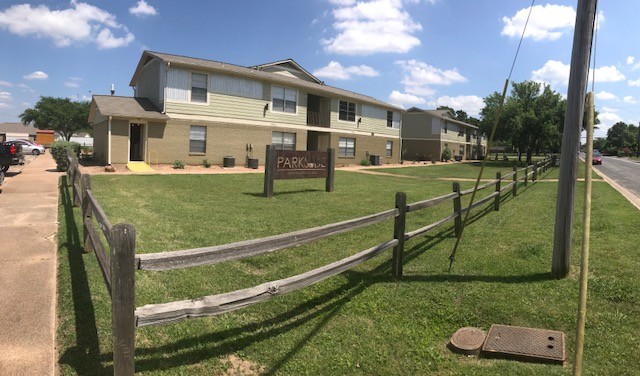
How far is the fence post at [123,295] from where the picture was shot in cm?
263

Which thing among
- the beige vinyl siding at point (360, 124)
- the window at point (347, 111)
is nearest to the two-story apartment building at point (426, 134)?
the beige vinyl siding at point (360, 124)

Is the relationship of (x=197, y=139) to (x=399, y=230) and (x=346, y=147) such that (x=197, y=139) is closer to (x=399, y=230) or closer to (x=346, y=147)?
(x=346, y=147)

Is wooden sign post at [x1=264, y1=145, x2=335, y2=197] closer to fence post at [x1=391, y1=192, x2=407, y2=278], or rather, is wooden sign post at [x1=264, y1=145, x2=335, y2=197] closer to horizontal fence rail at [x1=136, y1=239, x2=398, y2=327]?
fence post at [x1=391, y1=192, x2=407, y2=278]

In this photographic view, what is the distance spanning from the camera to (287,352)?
3.71m

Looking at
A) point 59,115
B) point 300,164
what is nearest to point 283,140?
point 300,164

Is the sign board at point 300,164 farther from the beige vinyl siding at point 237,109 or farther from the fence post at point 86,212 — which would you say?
the beige vinyl siding at point 237,109

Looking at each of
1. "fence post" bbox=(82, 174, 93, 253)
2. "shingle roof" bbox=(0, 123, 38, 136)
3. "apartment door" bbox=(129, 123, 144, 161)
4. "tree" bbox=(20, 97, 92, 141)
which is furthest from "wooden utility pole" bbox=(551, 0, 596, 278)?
"shingle roof" bbox=(0, 123, 38, 136)

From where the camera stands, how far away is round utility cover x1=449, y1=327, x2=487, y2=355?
3811mm

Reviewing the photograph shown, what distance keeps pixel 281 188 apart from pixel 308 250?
8313 millimetres

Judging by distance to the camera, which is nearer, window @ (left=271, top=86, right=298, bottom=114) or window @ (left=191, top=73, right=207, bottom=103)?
window @ (left=191, top=73, right=207, bottom=103)

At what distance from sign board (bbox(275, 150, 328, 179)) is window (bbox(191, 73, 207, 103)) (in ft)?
31.9

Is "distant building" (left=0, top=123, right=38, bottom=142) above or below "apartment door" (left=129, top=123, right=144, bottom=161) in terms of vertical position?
above

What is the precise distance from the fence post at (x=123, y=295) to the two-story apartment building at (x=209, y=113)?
18546 millimetres

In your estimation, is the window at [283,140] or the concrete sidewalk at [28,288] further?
the window at [283,140]
